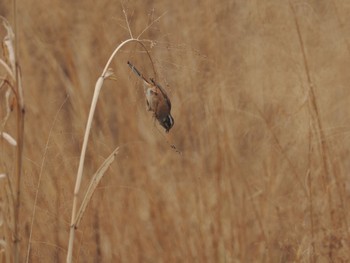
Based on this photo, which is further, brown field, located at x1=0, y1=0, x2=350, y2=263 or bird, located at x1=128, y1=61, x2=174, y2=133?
brown field, located at x1=0, y1=0, x2=350, y2=263

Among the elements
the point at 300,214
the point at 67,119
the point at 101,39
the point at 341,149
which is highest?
the point at 101,39

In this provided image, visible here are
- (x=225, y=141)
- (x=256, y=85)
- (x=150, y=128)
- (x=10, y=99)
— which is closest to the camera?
(x=10, y=99)

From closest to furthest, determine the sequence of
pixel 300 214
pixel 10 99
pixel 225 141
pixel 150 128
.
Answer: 1. pixel 10 99
2. pixel 225 141
3. pixel 300 214
4. pixel 150 128

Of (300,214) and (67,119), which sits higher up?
(67,119)

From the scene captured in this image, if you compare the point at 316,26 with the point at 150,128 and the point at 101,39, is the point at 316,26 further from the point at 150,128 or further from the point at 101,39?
the point at 101,39

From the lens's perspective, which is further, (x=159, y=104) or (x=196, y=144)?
(x=196, y=144)

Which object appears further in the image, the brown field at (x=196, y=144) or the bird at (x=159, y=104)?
the brown field at (x=196, y=144)

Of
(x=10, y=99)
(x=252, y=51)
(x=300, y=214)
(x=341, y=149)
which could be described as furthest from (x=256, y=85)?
(x=10, y=99)

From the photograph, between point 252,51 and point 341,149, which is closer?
point 341,149
